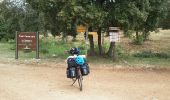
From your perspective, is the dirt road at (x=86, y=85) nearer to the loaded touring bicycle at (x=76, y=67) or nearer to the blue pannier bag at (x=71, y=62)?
the loaded touring bicycle at (x=76, y=67)

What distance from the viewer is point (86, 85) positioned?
15.0m

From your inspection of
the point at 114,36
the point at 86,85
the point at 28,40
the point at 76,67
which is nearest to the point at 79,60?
the point at 76,67

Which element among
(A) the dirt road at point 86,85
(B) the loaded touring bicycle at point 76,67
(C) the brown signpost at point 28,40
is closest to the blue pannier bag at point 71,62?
(B) the loaded touring bicycle at point 76,67

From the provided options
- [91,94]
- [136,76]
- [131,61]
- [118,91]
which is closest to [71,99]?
[91,94]

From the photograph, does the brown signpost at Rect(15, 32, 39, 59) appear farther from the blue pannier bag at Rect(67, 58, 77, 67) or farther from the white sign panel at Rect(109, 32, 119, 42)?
the blue pannier bag at Rect(67, 58, 77, 67)

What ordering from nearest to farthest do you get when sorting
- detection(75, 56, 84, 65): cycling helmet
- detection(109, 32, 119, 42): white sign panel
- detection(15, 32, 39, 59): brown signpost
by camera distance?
Answer: 1. detection(75, 56, 84, 65): cycling helmet
2. detection(109, 32, 119, 42): white sign panel
3. detection(15, 32, 39, 59): brown signpost

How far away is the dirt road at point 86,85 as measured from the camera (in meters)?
12.8

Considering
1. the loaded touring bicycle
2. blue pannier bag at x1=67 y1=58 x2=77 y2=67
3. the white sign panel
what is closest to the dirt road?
the loaded touring bicycle

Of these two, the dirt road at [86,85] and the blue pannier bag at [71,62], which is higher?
the blue pannier bag at [71,62]

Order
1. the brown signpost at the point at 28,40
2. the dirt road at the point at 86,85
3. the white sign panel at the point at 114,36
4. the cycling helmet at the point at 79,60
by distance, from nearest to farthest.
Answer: the dirt road at the point at 86,85 → the cycling helmet at the point at 79,60 → the white sign panel at the point at 114,36 → the brown signpost at the point at 28,40

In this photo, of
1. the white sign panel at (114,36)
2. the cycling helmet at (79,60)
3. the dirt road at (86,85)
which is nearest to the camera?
the dirt road at (86,85)

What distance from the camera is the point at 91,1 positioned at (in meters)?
21.7

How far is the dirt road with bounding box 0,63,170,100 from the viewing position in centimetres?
1280

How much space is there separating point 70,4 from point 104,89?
310 inches
